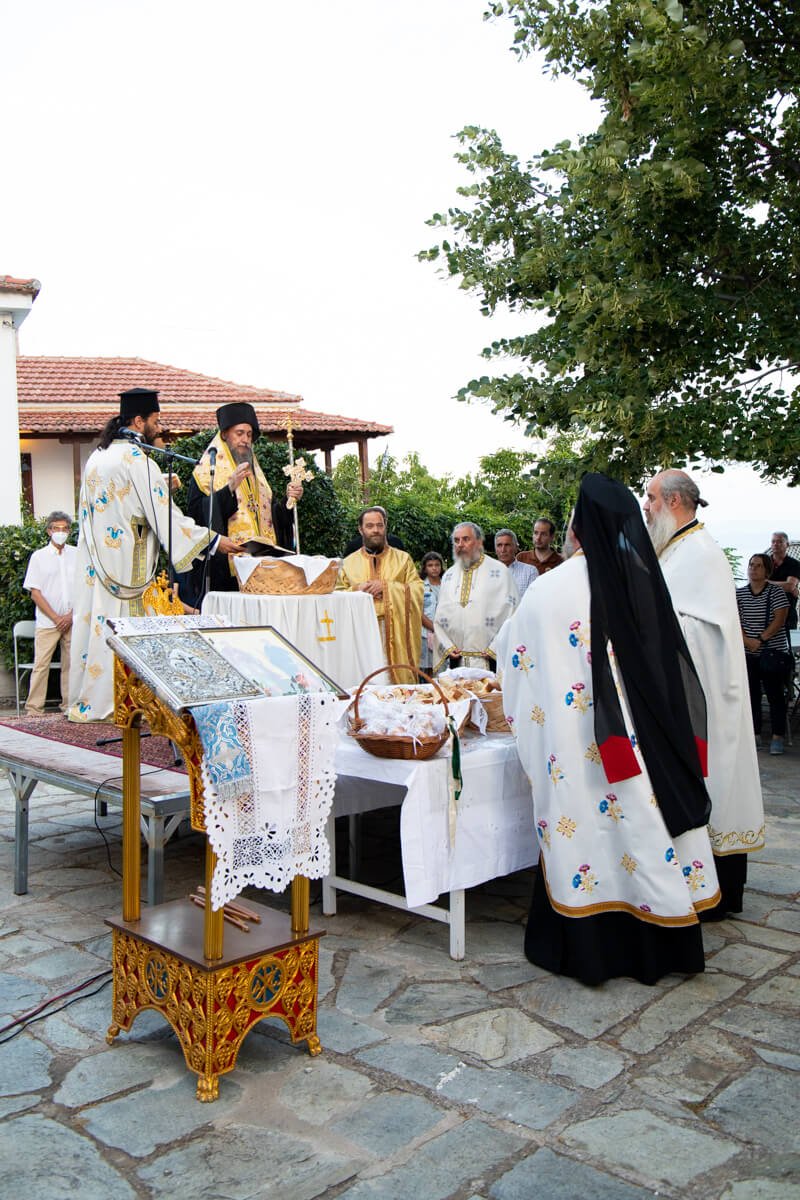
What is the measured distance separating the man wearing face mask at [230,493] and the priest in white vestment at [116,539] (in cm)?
40

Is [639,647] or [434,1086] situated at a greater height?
[639,647]

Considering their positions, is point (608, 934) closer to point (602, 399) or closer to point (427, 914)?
point (427, 914)

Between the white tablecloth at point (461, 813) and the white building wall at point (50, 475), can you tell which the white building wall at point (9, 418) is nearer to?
the white building wall at point (50, 475)

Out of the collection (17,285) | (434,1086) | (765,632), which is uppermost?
(17,285)

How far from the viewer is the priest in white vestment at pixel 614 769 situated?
4.09 meters

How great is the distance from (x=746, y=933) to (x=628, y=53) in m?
5.62

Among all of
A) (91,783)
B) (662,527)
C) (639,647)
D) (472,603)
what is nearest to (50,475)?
(472,603)

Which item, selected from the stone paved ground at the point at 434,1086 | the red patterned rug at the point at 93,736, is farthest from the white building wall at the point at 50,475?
the stone paved ground at the point at 434,1086

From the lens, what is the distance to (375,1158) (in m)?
2.91

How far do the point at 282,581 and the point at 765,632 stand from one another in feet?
17.5

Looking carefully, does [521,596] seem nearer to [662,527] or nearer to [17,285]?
[662,527]

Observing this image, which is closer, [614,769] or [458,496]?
[614,769]

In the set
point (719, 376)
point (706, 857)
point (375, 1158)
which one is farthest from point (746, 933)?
point (719, 376)

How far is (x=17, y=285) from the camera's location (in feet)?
52.7
